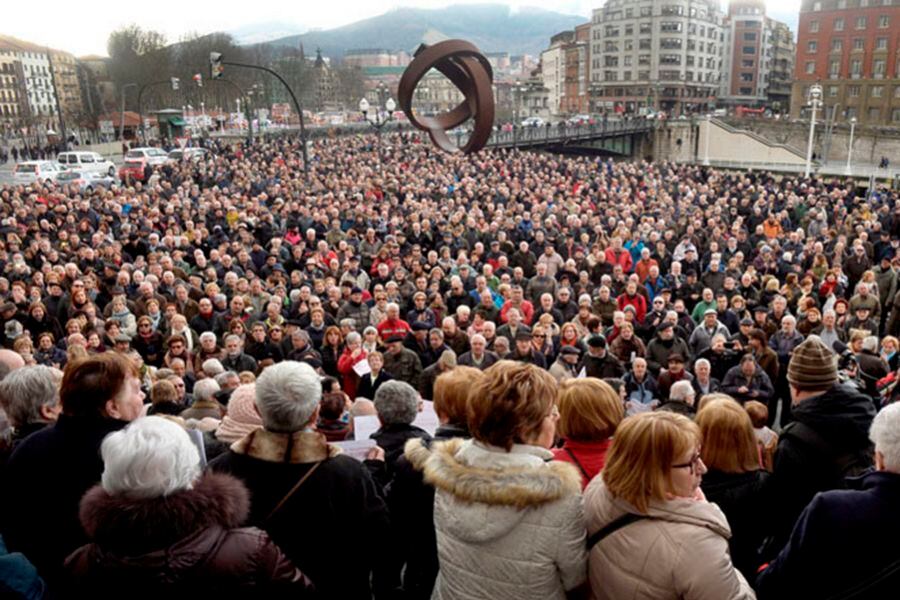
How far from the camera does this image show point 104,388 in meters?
2.84

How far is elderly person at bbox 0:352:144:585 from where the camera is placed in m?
2.72

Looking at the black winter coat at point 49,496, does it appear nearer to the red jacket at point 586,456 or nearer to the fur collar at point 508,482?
the fur collar at point 508,482

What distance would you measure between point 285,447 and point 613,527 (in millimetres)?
1213

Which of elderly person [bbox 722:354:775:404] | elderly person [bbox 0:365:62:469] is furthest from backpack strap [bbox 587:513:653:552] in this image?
elderly person [bbox 722:354:775:404]

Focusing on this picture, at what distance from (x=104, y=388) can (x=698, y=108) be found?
97.6 m

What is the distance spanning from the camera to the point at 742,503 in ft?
10.1

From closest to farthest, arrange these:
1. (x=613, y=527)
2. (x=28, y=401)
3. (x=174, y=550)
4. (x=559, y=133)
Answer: (x=174, y=550), (x=613, y=527), (x=28, y=401), (x=559, y=133)

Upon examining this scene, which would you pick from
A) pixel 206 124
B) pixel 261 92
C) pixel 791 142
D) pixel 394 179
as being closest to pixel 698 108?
pixel 791 142

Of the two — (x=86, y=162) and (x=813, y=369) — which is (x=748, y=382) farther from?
(x=86, y=162)

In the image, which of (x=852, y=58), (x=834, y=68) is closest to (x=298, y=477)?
(x=852, y=58)

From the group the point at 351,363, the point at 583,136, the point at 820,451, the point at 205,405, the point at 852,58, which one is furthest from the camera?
the point at 852,58

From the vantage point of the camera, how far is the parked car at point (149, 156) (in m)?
33.2

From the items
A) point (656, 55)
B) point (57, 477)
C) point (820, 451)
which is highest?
point (656, 55)

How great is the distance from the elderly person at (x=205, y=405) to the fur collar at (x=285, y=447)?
245 cm
